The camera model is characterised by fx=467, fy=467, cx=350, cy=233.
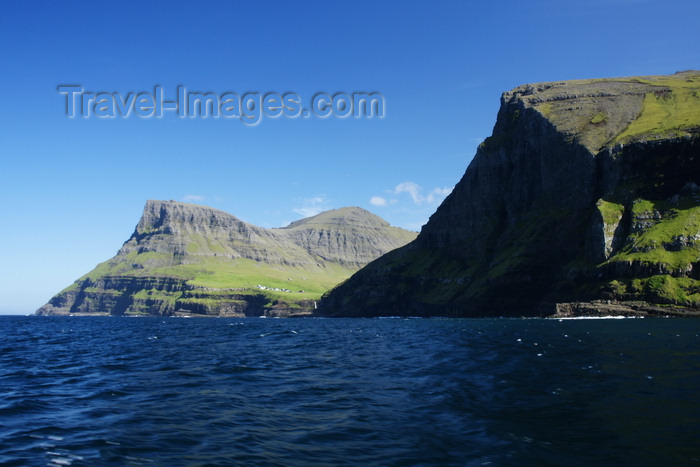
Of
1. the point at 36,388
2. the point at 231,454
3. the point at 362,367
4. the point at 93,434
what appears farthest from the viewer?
the point at 362,367

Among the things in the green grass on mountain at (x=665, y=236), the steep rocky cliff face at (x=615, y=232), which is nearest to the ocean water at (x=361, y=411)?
the steep rocky cliff face at (x=615, y=232)

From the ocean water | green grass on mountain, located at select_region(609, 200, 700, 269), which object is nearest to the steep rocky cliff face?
green grass on mountain, located at select_region(609, 200, 700, 269)

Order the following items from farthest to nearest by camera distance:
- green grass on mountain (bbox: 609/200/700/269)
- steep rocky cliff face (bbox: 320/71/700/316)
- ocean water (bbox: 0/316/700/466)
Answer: steep rocky cliff face (bbox: 320/71/700/316)
green grass on mountain (bbox: 609/200/700/269)
ocean water (bbox: 0/316/700/466)

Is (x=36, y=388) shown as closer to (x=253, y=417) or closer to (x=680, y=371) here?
(x=253, y=417)

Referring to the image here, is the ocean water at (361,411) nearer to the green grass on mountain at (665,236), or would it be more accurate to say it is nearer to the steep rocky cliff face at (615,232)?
the steep rocky cliff face at (615,232)

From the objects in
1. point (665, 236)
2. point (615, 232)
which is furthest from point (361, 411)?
point (615, 232)

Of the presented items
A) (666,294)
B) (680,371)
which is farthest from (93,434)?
(666,294)

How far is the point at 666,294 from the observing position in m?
130

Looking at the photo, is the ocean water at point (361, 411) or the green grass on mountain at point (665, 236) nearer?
the ocean water at point (361, 411)

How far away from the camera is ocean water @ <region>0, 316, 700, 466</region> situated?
1683 cm

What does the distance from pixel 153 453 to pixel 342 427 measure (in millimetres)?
7807

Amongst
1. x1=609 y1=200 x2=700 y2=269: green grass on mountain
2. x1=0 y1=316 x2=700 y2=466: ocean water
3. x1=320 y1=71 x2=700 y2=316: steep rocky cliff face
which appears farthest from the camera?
x1=320 y1=71 x2=700 y2=316: steep rocky cliff face

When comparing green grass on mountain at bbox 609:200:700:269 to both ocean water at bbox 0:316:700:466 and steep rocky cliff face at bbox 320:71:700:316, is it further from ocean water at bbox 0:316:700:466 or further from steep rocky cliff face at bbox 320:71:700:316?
ocean water at bbox 0:316:700:466

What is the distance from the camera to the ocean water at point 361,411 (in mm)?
16828
